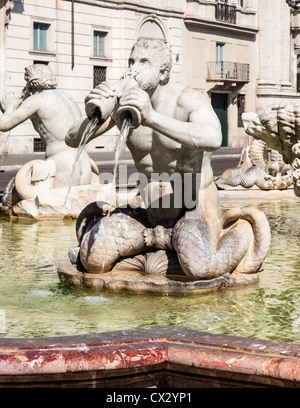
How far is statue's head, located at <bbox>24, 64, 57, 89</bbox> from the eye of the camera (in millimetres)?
8586

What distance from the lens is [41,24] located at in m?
27.8

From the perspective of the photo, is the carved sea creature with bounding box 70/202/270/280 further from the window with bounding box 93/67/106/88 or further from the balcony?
the balcony

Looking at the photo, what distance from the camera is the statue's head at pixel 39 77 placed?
8.59 metres

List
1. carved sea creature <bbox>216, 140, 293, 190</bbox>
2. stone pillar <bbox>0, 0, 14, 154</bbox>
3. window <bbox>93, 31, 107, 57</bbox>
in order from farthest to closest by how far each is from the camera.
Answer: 1. window <bbox>93, 31, 107, 57</bbox>
2. stone pillar <bbox>0, 0, 14, 154</bbox>
3. carved sea creature <bbox>216, 140, 293, 190</bbox>

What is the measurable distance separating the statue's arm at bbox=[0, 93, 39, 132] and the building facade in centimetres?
1135

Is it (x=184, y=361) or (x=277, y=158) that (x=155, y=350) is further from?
(x=277, y=158)

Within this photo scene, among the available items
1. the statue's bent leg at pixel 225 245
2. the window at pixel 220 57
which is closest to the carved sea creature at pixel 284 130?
the statue's bent leg at pixel 225 245

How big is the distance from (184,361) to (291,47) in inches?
1623

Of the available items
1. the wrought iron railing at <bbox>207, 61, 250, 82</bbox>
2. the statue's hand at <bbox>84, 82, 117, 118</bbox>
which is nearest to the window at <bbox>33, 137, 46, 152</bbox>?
the wrought iron railing at <bbox>207, 61, 250, 82</bbox>

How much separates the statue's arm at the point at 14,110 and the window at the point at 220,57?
2933cm

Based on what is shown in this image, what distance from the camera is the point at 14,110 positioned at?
838 cm

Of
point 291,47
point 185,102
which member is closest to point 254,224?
point 185,102

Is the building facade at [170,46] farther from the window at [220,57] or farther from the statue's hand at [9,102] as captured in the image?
the statue's hand at [9,102]

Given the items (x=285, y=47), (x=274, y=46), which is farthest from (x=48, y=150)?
(x=285, y=47)
